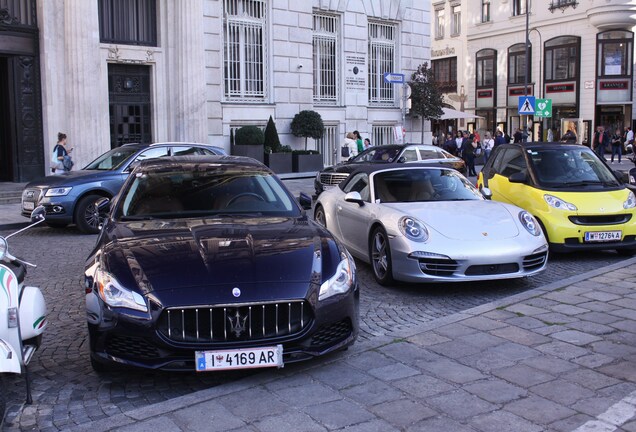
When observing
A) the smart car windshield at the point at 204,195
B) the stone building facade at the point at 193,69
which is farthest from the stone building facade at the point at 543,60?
the smart car windshield at the point at 204,195

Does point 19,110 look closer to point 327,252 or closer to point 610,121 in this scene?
point 327,252

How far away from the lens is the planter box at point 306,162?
80.5ft

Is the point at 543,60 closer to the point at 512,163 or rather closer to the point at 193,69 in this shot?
the point at 193,69

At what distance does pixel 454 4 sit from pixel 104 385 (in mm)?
53345

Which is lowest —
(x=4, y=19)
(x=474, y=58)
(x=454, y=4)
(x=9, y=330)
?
(x=9, y=330)

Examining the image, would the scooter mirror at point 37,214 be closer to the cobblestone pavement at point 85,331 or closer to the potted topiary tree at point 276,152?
the cobblestone pavement at point 85,331

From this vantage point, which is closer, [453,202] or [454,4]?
[453,202]

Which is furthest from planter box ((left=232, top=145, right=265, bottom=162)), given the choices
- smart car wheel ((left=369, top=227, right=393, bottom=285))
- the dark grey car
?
smart car wheel ((left=369, top=227, right=393, bottom=285))

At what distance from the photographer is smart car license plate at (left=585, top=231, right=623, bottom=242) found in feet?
30.0

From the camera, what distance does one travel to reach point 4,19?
18422 mm

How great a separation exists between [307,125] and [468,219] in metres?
17.8

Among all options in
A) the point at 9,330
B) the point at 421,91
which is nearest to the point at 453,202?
the point at 9,330

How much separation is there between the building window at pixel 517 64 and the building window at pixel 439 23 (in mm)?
7876

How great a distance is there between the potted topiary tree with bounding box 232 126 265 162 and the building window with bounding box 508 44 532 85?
30.1 meters
